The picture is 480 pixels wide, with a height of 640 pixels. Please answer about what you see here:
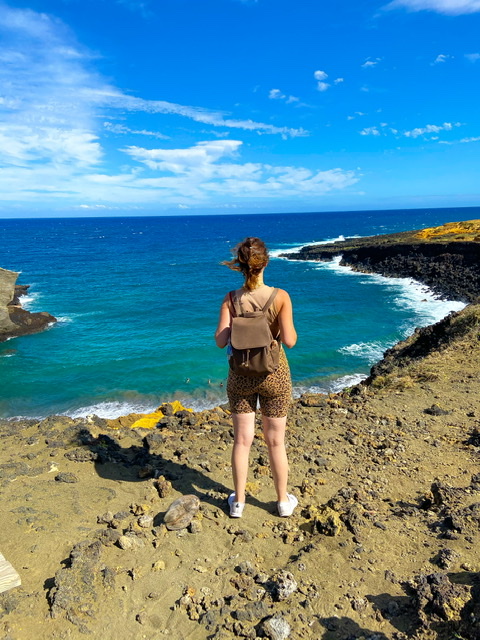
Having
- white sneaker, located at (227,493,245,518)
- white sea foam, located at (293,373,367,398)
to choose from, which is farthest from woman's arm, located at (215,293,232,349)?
white sea foam, located at (293,373,367,398)

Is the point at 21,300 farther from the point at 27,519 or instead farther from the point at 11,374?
the point at 27,519

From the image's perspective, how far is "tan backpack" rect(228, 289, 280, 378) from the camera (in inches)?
127

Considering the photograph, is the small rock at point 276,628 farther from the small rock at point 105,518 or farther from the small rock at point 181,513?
the small rock at point 105,518

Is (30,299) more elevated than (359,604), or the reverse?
(359,604)

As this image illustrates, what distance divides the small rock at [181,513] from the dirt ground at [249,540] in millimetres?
70

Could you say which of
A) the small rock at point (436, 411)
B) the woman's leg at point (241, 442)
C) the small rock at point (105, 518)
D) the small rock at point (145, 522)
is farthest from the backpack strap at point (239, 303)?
the small rock at point (436, 411)

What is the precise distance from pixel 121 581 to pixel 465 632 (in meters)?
2.23

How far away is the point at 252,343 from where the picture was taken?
10.6 feet

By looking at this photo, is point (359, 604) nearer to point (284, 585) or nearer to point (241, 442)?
point (284, 585)

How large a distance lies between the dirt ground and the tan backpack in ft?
4.69

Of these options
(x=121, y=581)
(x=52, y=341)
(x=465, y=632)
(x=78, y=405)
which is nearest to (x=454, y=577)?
(x=465, y=632)

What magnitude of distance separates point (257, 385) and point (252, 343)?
16.8 inches

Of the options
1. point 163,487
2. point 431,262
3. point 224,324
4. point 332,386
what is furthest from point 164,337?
point 431,262

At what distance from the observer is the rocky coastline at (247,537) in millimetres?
2605
